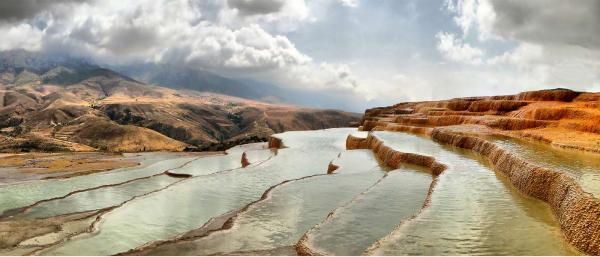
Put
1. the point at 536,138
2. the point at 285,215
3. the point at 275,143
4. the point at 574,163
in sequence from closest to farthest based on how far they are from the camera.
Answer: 1. the point at 574,163
2. the point at 285,215
3. the point at 536,138
4. the point at 275,143

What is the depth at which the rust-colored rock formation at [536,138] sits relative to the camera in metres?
11.4

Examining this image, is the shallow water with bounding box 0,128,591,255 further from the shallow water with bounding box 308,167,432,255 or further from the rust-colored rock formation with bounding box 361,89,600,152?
the rust-colored rock formation with bounding box 361,89,600,152

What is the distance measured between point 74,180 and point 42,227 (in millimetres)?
21434

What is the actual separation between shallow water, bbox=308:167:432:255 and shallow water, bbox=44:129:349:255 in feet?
24.9

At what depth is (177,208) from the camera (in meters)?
22.8

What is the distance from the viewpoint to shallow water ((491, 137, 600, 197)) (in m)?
13.8

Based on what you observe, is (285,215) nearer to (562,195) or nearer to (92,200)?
(562,195)

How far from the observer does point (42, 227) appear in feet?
72.1

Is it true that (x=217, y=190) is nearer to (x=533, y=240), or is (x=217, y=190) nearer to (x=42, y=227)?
(x=42, y=227)

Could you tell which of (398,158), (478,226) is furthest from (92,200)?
(478,226)

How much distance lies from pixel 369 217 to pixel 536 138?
20200 mm

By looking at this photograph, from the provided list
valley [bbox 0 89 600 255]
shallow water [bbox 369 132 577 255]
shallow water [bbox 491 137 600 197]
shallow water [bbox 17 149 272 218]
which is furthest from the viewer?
shallow water [bbox 17 149 272 218]

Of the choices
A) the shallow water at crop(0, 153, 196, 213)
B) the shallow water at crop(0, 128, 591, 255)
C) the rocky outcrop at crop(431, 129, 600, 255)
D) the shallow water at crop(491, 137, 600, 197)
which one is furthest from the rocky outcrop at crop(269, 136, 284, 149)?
the shallow water at crop(491, 137, 600, 197)

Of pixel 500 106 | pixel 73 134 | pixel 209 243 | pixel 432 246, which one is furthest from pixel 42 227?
pixel 73 134
